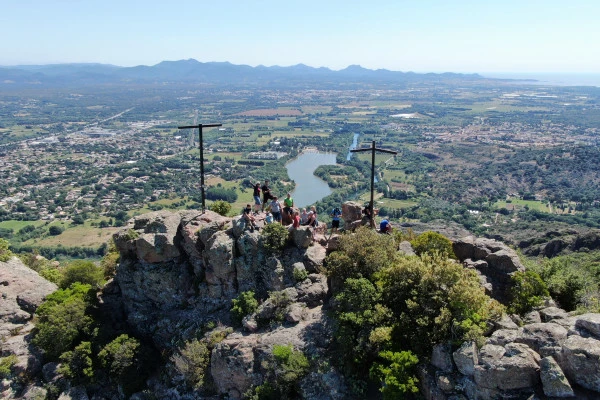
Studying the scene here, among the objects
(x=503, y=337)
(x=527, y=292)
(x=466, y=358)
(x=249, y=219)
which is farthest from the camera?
(x=249, y=219)

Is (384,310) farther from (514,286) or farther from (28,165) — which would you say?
(28,165)

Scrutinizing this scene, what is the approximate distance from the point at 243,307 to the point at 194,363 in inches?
124

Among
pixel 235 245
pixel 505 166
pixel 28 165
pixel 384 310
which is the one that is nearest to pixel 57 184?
pixel 28 165

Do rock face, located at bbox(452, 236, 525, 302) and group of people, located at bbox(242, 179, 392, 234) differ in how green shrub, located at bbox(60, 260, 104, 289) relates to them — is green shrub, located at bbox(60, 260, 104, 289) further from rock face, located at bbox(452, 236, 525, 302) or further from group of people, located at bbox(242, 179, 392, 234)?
rock face, located at bbox(452, 236, 525, 302)

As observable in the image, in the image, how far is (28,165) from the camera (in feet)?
470

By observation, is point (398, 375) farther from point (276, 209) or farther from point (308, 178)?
point (308, 178)

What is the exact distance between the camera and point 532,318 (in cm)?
1530

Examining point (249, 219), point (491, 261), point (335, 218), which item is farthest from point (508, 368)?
point (249, 219)

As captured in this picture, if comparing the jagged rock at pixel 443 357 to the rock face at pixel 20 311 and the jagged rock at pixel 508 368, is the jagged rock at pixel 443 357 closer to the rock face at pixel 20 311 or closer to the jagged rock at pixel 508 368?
the jagged rock at pixel 508 368

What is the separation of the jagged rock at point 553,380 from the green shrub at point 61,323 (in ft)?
65.2

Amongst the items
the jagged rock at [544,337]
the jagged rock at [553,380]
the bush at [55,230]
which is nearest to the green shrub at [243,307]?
the jagged rock at [544,337]

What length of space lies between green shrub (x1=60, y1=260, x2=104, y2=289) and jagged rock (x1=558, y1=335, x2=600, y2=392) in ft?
75.0

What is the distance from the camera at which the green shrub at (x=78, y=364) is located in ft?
65.7

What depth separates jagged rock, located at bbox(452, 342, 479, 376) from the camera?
1315 centimetres
